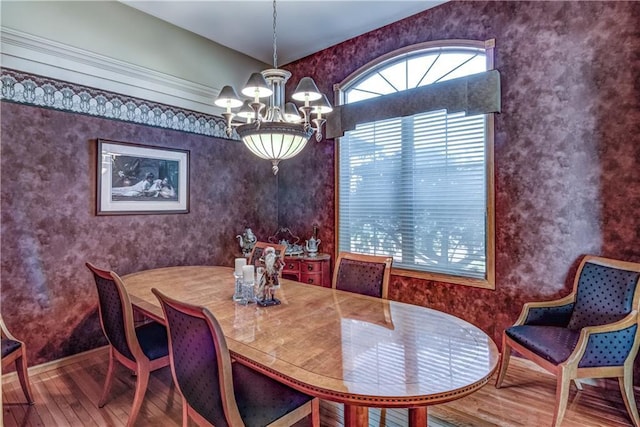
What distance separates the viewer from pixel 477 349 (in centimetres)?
154

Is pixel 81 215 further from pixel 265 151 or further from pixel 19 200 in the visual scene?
pixel 265 151

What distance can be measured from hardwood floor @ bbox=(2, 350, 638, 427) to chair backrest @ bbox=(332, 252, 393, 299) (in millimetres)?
790

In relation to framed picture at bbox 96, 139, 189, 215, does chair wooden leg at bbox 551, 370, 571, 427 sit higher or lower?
lower

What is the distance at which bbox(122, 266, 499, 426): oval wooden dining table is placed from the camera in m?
1.26

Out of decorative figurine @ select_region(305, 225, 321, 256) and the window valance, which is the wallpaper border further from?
decorative figurine @ select_region(305, 225, 321, 256)

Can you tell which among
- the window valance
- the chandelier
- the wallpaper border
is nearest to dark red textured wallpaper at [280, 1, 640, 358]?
the window valance

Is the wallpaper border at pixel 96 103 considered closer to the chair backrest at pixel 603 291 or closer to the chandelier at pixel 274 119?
the chandelier at pixel 274 119

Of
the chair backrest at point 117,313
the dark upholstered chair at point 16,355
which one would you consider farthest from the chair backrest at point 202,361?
the dark upholstered chair at point 16,355

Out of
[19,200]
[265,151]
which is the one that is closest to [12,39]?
[19,200]

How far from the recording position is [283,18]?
3.55 metres

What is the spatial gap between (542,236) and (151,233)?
3.52m

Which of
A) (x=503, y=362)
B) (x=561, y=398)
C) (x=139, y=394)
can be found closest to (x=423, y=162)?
(x=503, y=362)

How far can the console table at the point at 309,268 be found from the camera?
3.87 meters

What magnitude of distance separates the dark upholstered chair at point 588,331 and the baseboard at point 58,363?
334 cm
